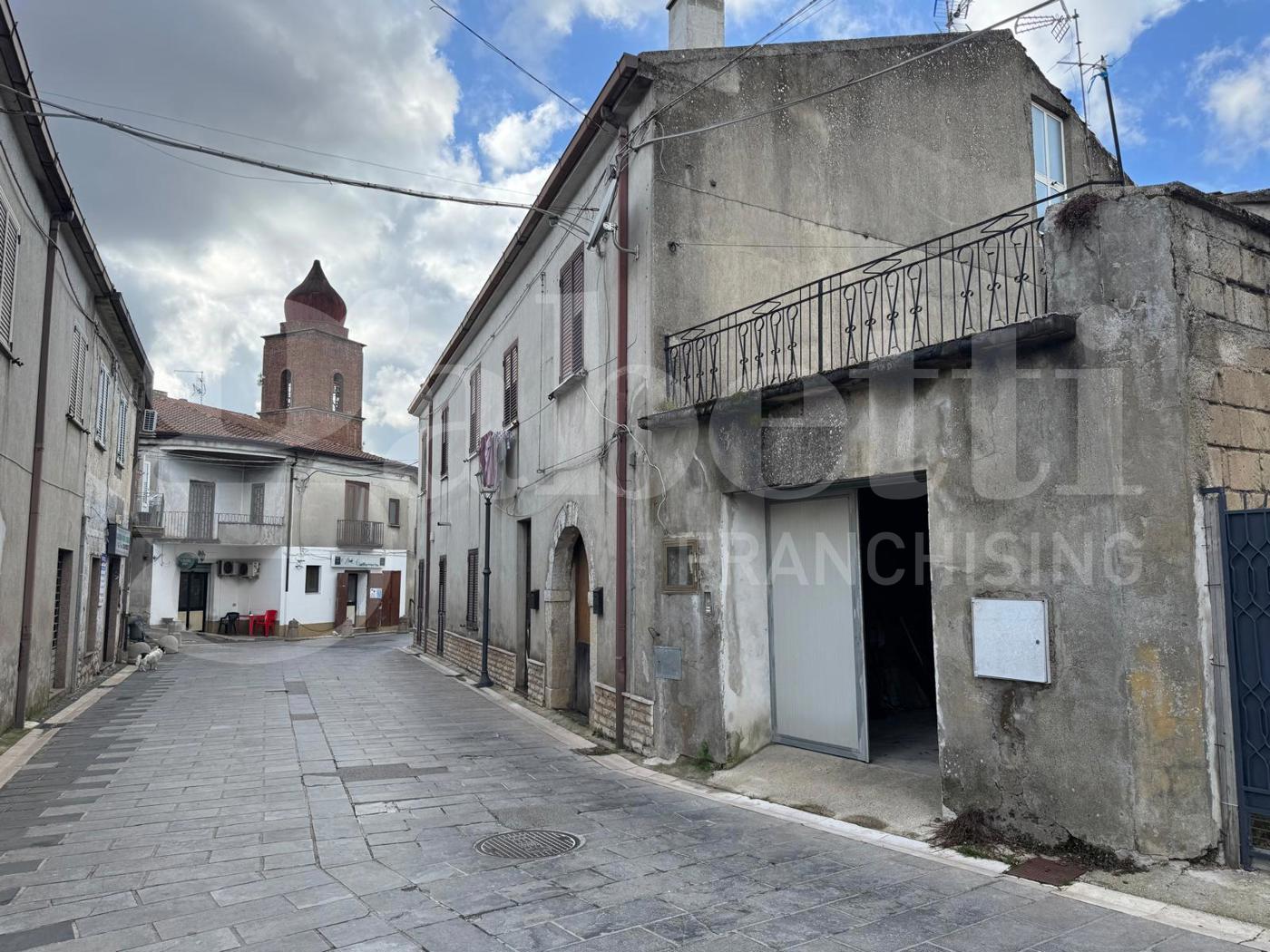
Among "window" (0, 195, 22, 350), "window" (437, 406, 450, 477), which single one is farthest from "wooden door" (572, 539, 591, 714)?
"window" (437, 406, 450, 477)

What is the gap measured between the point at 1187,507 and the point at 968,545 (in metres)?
1.32

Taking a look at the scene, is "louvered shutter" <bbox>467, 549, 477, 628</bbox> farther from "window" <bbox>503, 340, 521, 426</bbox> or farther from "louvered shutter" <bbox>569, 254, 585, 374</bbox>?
"louvered shutter" <bbox>569, 254, 585, 374</bbox>

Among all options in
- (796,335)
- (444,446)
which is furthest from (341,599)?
(796,335)

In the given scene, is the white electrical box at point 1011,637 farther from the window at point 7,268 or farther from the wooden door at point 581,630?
the window at point 7,268

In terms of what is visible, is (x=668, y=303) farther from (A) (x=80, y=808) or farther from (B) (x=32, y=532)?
(B) (x=32, y=532)

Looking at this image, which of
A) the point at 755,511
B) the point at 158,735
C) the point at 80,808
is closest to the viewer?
the point at 80,808

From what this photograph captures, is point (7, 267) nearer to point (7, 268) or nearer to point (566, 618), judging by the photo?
point (7, 268)

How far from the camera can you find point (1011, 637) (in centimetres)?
552

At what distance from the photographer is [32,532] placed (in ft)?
33.2

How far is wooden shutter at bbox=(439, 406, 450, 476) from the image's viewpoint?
20734 mm

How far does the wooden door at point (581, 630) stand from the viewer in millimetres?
11492

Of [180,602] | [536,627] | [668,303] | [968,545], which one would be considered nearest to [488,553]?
[536,627]

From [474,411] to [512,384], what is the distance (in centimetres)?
332

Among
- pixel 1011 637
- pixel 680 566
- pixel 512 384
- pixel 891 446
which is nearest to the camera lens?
pixel 1011 637
